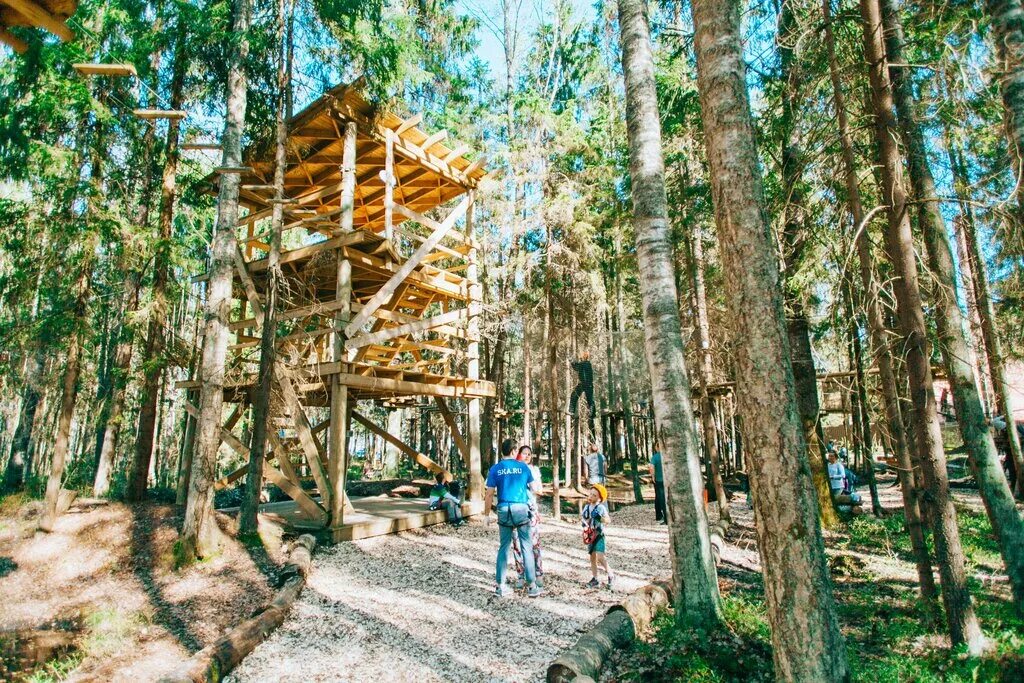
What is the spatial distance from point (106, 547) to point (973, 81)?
13068 millimetres

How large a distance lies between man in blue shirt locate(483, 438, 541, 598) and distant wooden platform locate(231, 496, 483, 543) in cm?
449

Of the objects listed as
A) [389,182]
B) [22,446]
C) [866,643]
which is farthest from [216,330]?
[22,446]

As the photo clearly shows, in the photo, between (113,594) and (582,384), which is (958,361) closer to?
(113,594)

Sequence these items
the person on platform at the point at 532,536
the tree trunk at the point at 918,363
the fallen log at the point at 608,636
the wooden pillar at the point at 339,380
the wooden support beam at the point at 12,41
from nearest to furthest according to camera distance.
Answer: the wooden support beam at the point at 12,41 → the fallen log at the point at 608,636 → the tree trunk at the point at 918,363 → the person on platform at the point at 532,536 → the wooden pillar at the point at 339,380

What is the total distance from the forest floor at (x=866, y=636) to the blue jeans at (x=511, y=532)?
5.85ft

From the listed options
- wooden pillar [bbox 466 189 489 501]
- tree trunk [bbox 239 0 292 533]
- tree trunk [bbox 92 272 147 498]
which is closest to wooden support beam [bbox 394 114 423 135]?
tree trunk [bbox 239 0 292 533]

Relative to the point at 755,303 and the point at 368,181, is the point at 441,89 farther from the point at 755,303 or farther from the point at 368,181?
the point at 755,303

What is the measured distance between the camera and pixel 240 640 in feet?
16.5

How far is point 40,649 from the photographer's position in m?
6.04

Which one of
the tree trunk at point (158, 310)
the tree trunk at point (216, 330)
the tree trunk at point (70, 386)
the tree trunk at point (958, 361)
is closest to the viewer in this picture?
the tree trunk at point (958, 361)

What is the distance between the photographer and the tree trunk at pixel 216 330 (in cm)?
861

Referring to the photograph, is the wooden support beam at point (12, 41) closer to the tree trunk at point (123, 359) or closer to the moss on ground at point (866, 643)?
the moss on ground at point (866, 643)

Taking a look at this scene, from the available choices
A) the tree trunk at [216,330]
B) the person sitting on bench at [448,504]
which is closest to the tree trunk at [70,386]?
the tree trunk at [216,330]

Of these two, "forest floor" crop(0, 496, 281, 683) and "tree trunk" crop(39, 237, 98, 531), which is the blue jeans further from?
"tree trunk" crop(39, 237, 98, 531)
